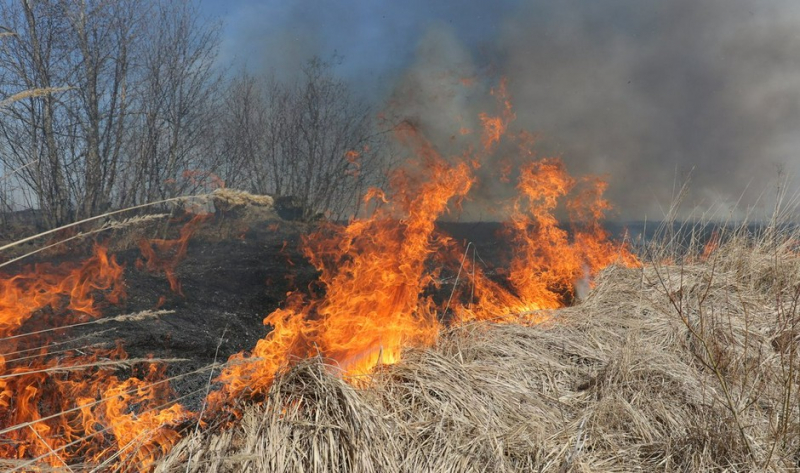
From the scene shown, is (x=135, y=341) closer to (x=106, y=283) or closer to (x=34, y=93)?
(x=106, y=283)

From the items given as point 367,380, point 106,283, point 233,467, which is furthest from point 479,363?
point 106,283

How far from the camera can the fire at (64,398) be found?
77.5 inches

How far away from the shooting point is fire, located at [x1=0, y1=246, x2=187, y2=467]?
197cm

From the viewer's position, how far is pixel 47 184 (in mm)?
7418

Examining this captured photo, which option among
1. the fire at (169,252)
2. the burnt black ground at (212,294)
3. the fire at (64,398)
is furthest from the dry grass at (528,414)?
the fire at (169,252)

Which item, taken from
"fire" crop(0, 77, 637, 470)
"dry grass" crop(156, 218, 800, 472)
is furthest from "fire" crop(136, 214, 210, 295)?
"dry grass" crop(156, 218, 800, 472)

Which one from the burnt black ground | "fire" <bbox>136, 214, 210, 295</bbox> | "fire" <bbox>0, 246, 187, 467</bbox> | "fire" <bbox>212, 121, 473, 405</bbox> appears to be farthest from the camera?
"fire" <bbox>136, 214, 210, 295</bbox>

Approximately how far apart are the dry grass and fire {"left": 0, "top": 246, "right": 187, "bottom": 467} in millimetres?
326

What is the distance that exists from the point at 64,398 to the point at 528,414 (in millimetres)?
2418

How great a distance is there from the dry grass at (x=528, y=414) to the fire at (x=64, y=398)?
0.33 m

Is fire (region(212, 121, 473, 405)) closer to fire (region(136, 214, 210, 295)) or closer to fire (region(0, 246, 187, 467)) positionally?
fire (region(0, 246, 187, 467))

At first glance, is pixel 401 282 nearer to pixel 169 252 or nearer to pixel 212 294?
pixel 212 294

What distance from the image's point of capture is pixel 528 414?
2.55 meters

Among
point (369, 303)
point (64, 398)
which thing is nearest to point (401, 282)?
point (369, 303)
